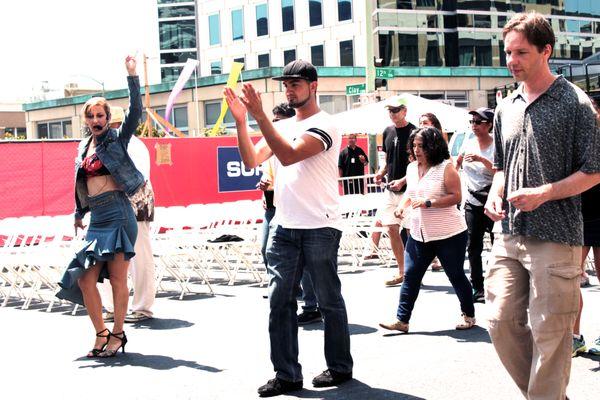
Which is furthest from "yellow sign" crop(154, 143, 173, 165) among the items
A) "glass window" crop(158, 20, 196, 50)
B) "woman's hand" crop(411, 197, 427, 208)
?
"glass window" crop(158, 20, 196, 50)

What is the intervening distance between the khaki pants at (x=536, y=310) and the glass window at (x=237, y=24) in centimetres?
6317

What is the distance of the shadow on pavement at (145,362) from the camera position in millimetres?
7069

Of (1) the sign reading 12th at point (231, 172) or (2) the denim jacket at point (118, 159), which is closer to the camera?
(2) the denim jacket at point (118, 159)

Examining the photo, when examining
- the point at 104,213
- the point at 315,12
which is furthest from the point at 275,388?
the point at 315,12

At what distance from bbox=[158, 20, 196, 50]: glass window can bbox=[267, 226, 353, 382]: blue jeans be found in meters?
84.4

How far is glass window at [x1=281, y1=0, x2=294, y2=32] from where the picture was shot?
2458 inches

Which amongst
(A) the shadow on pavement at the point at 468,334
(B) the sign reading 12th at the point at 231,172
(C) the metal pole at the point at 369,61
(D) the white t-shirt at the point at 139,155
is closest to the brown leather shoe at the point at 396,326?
(A) the shadow on pavement at the point at 468,334

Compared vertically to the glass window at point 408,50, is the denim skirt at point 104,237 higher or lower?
lower

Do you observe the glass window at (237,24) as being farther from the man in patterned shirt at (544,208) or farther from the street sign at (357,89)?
the man in patterned shirt at (544,208)

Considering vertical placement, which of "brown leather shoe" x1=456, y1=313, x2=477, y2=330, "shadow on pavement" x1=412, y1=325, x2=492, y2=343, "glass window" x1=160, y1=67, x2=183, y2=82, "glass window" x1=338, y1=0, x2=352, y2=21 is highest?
"glass window" x1=338, y1=0, x2=352, y2=21

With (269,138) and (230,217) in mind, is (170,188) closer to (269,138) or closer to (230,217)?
(230,217)

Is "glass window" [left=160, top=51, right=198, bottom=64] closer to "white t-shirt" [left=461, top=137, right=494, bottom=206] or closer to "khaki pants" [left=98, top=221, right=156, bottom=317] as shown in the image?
"khaki pants" [left=98, top=221, right=156, bottom=317]

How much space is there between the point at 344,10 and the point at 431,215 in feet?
173

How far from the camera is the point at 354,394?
234 inches
